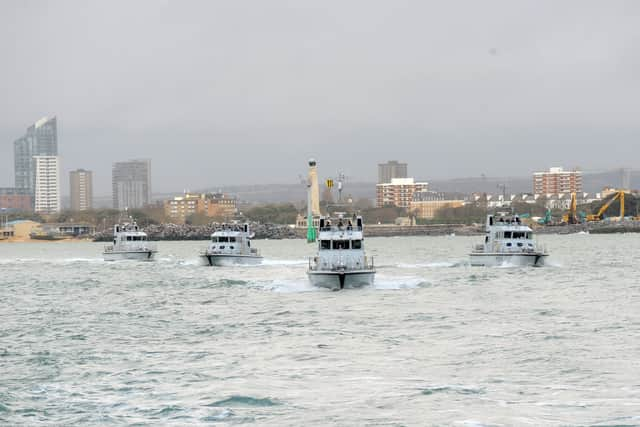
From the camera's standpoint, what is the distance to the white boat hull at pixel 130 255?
12000cm

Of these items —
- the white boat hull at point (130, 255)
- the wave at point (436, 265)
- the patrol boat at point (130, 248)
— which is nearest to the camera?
the wave at point (436, 265)

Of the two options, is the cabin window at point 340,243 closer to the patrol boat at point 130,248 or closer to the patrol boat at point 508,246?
the patrol boat at point 508,246

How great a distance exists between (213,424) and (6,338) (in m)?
21.0

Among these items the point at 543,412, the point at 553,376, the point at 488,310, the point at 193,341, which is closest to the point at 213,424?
the point at 543,412

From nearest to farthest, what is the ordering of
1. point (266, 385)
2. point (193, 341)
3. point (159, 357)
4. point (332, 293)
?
point (266, 385) < point (159, 357) < point (193, 341) < point (332, 293)

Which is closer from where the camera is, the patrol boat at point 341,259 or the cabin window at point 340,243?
the patrol boat at point 341,259

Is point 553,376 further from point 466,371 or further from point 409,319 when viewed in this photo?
point 409,319

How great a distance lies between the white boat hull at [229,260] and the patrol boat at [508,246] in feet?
68.4

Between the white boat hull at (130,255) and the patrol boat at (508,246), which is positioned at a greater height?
the patrol boat at (508,246)

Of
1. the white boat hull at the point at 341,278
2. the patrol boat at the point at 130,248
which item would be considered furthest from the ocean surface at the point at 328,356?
the patrol boat at the point at 130,248

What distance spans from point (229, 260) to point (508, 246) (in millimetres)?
25573

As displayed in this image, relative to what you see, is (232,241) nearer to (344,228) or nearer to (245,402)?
(344,228)

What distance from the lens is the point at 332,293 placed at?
62031 millimetres

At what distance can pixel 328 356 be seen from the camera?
37.8 m
